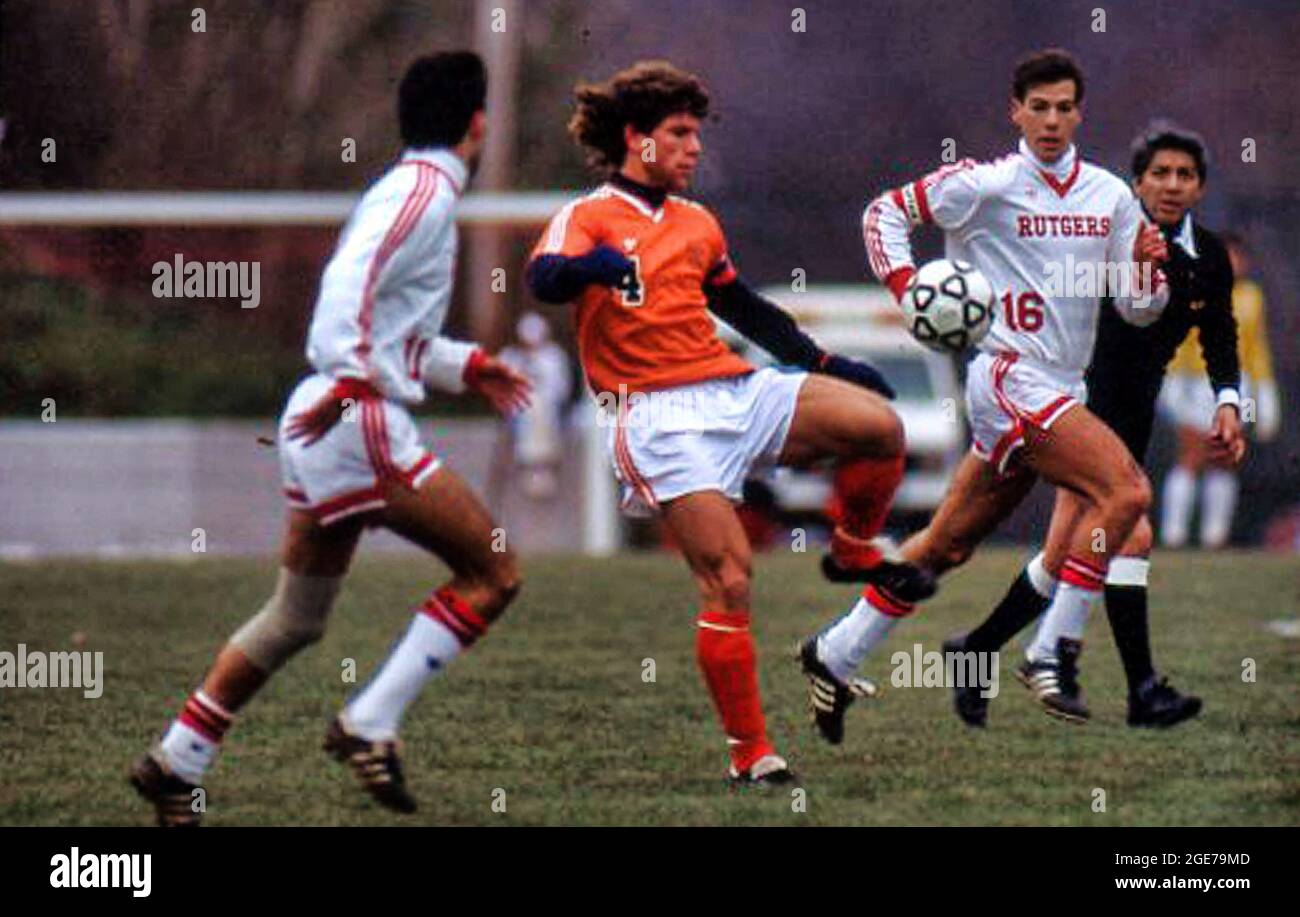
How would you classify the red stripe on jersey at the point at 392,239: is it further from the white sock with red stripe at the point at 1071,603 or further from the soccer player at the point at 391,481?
the white sock with red stripe at the point at 1071,603

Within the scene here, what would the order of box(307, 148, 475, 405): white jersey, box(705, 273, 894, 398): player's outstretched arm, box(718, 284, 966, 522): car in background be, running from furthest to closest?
box(718, 284, 966, 522): car in background → box(705, 273, 894, 398): player's outstretched arm → box(307, 148, 475, 405): white jersey

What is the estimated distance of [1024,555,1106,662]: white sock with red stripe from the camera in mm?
9516

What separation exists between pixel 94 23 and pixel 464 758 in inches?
582

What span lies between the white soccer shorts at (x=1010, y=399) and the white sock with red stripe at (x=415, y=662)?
231 centimetres

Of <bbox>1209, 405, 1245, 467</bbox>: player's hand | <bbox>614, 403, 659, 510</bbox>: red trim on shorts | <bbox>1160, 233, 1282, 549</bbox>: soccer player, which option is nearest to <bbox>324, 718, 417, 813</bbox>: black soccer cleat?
<bbox>614, 403, 659, 510</bbox>: red trim on shorts

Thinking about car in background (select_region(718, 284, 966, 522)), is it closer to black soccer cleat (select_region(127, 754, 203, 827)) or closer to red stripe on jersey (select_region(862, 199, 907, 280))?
red stripe on jersey (select_region(862, 199, 907, 280))

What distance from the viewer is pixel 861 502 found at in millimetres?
8641

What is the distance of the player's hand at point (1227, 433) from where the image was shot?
9609 millimetres

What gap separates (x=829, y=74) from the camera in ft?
94.9

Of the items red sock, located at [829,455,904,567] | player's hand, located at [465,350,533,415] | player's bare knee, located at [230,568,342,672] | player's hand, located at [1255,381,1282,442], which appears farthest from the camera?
player's hand, located at [1255,381,1282,442]

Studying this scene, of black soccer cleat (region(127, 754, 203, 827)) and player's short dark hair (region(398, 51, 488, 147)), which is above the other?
player's short dark hair (region(398, 51, 488, 147))

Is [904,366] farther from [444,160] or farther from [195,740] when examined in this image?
[195,740]
